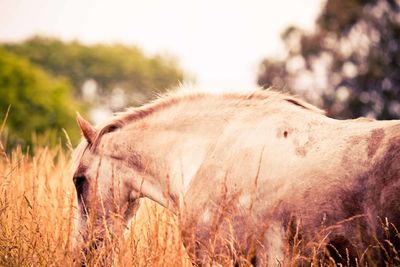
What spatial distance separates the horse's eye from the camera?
4305 millimetres

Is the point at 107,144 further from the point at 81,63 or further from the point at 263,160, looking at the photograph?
the point at 81,63

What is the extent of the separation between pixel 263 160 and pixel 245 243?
59 cm

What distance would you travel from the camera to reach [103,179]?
423 cm

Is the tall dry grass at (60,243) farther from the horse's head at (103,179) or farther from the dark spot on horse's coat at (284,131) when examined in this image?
the dark spot on horse's coat at (284,131)

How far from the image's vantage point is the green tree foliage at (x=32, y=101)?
2538 centimetres

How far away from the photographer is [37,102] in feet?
87.5

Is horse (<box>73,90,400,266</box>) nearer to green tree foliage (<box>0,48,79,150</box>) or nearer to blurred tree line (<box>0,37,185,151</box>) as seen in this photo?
green tree foliage (<box>0,48,79,150</box>)

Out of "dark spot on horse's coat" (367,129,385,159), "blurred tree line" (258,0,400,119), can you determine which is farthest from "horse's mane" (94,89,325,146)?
"blurred tree line" (258,0,400,119)

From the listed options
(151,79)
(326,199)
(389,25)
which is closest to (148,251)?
(326,199)

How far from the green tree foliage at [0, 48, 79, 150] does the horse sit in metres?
21.2

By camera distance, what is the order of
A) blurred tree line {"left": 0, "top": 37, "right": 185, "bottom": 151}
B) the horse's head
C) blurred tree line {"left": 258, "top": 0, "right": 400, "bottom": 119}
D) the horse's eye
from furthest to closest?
blurred tree line {"left": 0, "top": 37, "right": 185, "bottom": 151}
blurred tree line {"left": 258, "top": 0, "right": 400, "bottom": 119}
the horse's eye
the horse's head

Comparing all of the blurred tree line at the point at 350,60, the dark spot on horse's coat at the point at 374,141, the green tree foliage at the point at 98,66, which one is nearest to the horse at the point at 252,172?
the dark spot on horse's coat at the point at 374,141

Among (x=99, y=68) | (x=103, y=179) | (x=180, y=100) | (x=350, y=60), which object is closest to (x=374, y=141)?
(x=180, y=100)

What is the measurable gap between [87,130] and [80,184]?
1.55 ft
